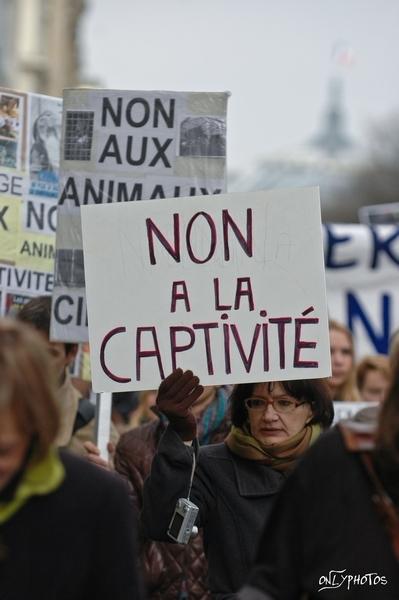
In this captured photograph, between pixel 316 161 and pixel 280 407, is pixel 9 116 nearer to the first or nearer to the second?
pixel 280 407

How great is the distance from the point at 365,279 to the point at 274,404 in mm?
7460

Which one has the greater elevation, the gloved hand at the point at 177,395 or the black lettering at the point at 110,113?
the black lettering at the point at 110,113

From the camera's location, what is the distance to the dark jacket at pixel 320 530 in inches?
159

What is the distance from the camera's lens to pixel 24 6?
1759 inches

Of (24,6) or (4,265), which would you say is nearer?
(4,265)

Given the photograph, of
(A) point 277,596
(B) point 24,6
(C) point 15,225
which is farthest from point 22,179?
(B) point 24,6

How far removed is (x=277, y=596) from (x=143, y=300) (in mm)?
2037

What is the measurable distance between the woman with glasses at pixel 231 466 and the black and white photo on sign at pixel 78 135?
1.64 meters

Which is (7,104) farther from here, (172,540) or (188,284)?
(172,540)

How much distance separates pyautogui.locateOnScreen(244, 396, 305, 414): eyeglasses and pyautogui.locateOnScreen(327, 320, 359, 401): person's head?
152 inches

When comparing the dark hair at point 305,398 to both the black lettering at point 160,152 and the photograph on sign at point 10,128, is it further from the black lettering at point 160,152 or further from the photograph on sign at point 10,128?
the photograph on sign at point 10,128

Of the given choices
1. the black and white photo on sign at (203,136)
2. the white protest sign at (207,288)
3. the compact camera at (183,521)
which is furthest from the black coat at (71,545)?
the black and white photo on sign at (203,136)

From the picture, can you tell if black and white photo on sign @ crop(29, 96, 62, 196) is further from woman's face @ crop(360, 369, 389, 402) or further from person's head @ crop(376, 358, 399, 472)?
person's head @ crop(376, 358, 399, 472)

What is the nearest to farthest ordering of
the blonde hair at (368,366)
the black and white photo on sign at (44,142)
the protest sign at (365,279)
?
the black and white photo on sign at (44,142)
the blonde hair at (368,366)
the protest sign at (365,279)
